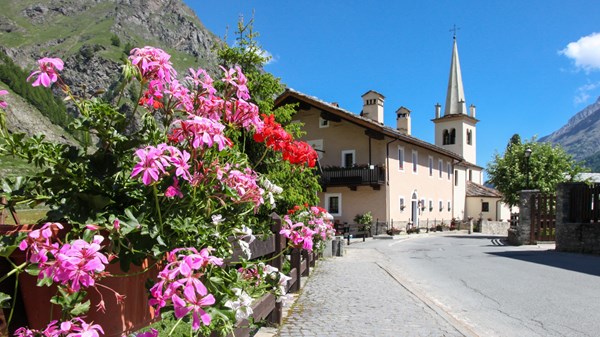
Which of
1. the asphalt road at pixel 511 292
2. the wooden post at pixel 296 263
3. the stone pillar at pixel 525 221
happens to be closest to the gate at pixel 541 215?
the stone pillar at pixel 525 221

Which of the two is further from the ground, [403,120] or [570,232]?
[403,120]

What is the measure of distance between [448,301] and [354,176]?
910 inches

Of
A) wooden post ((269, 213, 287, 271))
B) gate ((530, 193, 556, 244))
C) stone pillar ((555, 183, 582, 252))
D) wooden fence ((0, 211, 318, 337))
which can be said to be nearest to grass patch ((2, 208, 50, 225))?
wooden fence ((0, 211, 318, 337))

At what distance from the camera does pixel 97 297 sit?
5.57 feet

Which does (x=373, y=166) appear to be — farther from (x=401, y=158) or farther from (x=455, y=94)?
(x=455, y=94)

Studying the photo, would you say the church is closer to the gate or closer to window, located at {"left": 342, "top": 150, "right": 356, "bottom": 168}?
window, located at {"left": 342, "top": 150, "right": 356, "bottom": 168}

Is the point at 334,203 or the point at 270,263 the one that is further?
the point at 334,203

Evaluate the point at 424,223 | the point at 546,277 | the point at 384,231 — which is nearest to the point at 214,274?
the point at 546,277

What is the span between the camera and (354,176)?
1202 inches

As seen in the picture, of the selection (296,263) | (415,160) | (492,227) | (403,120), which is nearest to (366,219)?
(415,160)

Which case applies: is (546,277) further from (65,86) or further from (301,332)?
(65,86)

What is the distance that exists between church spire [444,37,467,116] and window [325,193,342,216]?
1359 inches

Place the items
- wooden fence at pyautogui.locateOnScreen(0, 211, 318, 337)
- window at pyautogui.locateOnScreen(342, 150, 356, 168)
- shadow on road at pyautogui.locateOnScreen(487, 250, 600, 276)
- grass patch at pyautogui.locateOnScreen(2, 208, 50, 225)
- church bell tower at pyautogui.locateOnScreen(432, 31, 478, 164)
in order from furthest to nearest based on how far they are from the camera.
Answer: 1. church bell tower at pyautogui.locateOnScreen(432, 31, 478, 164)
2. window at pyautogui.locateOnScreen(342, 150, 356, 168)
3. shadow on road at pyautogui.locateOnScreen(487, 250, 600, 276)
4. wooden fence at pyautogui.locateOnScreen(0, 211, 318, 337)
5. grass patch at pyautogui.locateOnScreen(2, 208, 50, 225)

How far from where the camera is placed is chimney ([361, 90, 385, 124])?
37719 millimetres
